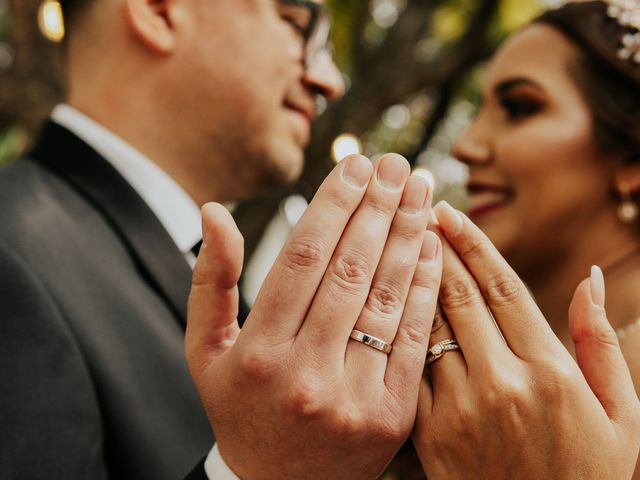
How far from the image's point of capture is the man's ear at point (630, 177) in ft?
7.41

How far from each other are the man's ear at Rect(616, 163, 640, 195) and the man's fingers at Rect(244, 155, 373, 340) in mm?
1573

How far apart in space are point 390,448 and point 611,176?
1657 millimetres

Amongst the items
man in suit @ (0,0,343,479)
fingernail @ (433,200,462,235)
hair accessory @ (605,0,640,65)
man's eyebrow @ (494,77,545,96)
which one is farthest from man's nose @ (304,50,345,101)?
fingernail @ (433,200,462,235)

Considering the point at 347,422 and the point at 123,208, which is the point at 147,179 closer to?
the point at 123,208

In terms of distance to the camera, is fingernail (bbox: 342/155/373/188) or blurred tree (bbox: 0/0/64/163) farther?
blurred tree (bbox: 0/0/64/163)

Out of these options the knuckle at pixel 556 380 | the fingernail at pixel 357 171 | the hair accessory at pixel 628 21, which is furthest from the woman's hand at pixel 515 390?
the hair accessory at pixel 628 21

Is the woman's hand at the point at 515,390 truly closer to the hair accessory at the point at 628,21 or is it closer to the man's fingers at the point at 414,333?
the man's fingers at the point at 414,333

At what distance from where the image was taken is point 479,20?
7.19m

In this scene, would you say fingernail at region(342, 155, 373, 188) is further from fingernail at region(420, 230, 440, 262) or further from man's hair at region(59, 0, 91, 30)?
man's hair at region(59, 0, 91, 30)

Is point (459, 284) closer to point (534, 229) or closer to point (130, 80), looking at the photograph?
point (534, 229)

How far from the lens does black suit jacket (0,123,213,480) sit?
4.63ft

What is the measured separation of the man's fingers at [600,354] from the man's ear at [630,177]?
1229 millimetres

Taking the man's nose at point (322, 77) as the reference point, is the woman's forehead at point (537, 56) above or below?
above

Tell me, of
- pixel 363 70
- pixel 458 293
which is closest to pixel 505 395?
pixel 458 293
